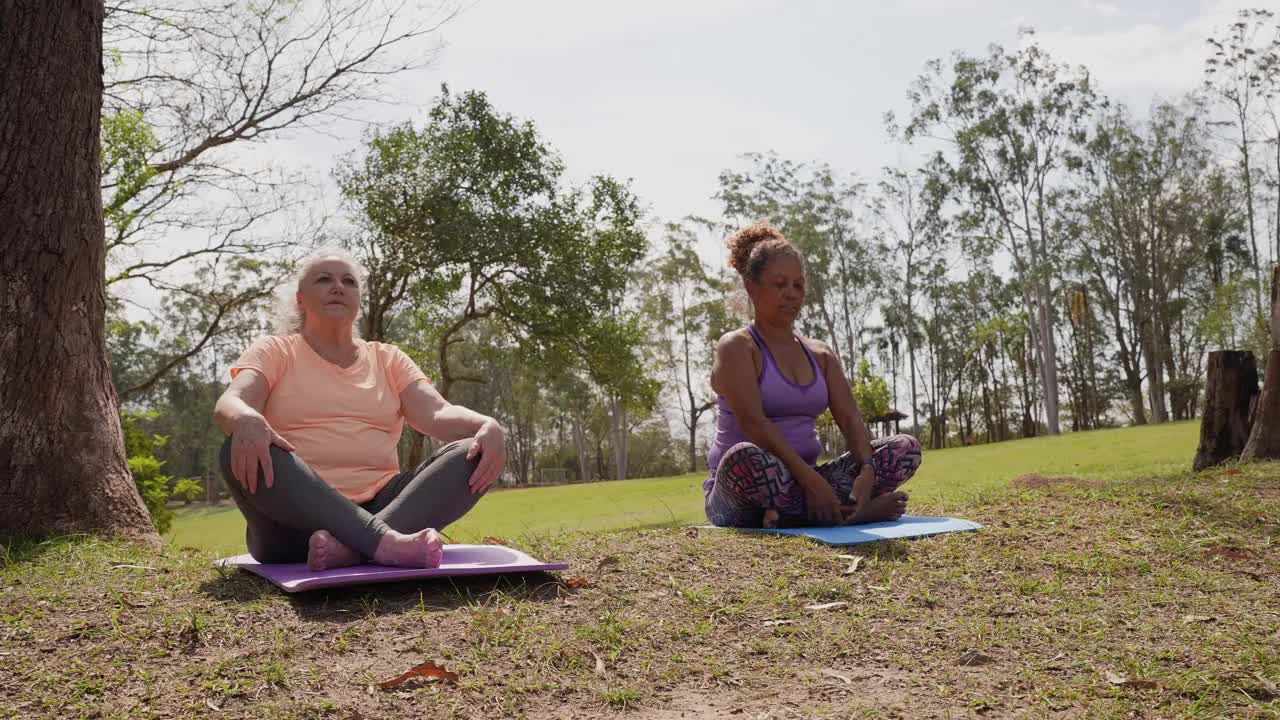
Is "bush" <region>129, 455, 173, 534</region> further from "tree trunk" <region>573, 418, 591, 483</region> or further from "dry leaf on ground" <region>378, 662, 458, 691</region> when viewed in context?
"tree trunk" <region>573, 418, 591, 483</region>

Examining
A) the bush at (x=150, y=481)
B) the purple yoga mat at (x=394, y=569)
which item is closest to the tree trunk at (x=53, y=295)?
the purple yoga mat at (x=394, y=569)

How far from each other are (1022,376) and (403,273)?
3791 centimetres

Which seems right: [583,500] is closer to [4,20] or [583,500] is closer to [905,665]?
[4,20]

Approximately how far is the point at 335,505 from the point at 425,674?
1.02m

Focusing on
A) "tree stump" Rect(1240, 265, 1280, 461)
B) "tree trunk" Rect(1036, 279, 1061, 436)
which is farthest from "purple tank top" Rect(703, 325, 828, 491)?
"tree trunk" Rect(1036, 279, 1061, 436)

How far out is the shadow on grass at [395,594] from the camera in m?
3.47

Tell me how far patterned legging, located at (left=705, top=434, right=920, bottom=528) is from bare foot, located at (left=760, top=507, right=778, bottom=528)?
3cm

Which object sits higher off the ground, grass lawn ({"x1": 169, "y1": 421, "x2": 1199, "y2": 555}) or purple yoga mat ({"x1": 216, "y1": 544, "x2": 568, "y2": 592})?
purple yoga mat ({"x1": 216, "y1": 544, "x2": 568, "y2": 592})

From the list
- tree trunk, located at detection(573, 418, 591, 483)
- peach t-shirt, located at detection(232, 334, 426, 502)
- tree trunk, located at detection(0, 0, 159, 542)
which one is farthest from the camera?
tree trunk, located at detection(573, 418, 591, 483)

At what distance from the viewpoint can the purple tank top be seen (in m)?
5.36

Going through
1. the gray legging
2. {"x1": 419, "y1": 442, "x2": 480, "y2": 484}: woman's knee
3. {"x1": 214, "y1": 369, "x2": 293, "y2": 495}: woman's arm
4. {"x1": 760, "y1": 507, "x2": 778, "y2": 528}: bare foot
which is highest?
{"x1": 214, "y1": 369, "x2": 293, "y2": 495}: woman's arm

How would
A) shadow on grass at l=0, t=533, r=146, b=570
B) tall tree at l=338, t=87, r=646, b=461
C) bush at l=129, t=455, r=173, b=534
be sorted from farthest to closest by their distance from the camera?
tall tree at l=338, t=87, r=646, b=461
bush at l=129, t=455, r=173, b=534
shadow on grass at l=0, t=533, r=146, b=570

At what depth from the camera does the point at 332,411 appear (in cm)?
416

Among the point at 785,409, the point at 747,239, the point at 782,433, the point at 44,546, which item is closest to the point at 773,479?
the point at 782,433
